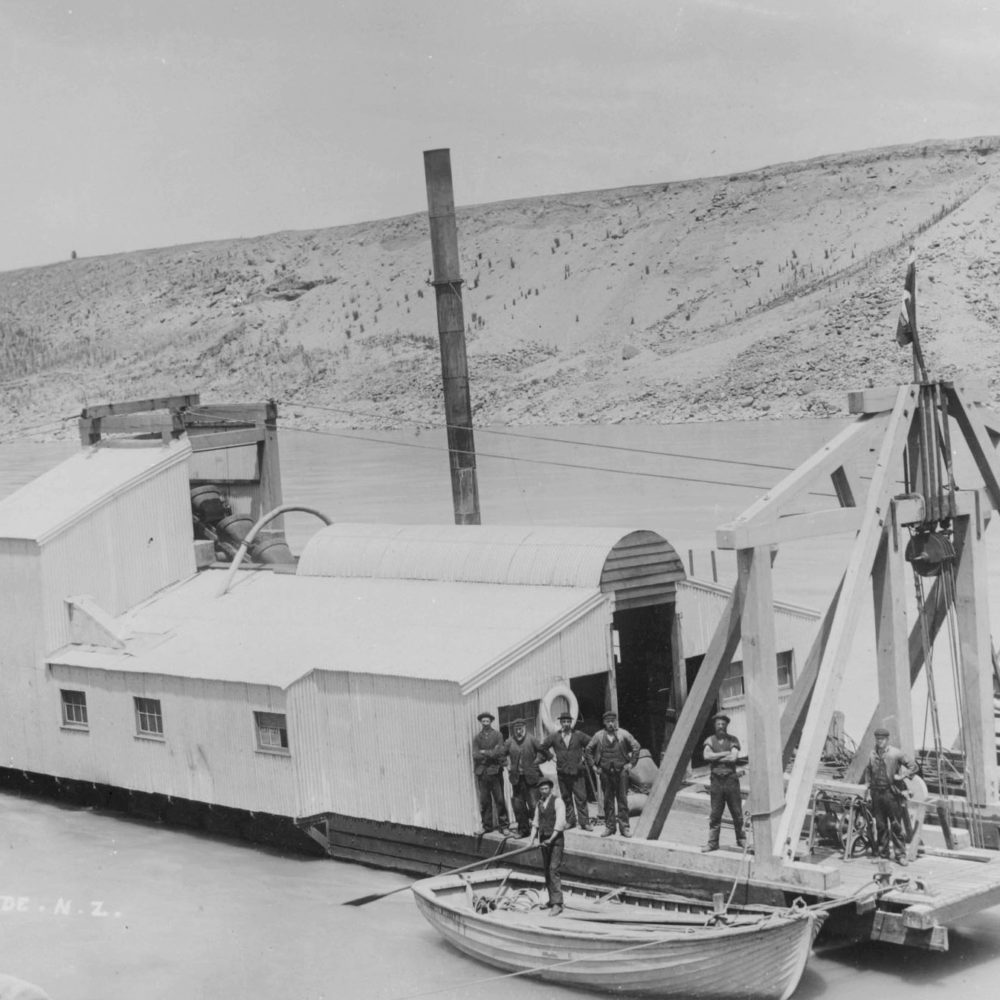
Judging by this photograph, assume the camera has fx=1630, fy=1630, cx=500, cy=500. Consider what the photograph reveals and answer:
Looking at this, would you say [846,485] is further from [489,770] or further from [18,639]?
[18,639]

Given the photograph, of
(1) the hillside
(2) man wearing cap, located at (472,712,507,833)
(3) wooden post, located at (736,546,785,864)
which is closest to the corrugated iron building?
(2) man wearing cap, located at (472,712,507,833)

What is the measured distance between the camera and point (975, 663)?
18.4 metres

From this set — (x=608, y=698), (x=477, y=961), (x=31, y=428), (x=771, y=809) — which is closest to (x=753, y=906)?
(x=771, y=809)

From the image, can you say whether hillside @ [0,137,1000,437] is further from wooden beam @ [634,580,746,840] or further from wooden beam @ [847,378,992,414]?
wooden beam @ [634,580,746,840]

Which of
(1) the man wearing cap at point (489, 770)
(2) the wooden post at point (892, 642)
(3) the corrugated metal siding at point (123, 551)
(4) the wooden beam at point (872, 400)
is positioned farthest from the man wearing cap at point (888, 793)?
(3) the corrugated metal siding at point (123, 551)

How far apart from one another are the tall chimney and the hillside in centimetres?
3388

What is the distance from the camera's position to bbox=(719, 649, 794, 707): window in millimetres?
22203

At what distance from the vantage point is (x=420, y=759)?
18922 mm

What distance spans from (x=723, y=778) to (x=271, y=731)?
20.1 feet

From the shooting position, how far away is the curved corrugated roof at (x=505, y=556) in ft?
66.3

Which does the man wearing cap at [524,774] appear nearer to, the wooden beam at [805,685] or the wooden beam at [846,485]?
the wooden beam at [805,685]

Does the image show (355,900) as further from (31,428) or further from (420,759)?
(31,428)

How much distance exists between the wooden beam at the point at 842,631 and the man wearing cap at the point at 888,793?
0.74m

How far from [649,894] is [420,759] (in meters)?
3.40
